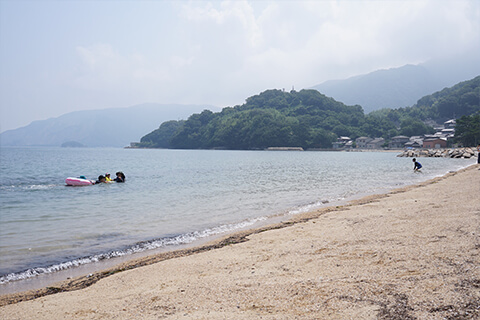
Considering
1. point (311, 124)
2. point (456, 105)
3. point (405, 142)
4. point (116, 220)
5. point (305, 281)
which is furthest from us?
point (311, 124)

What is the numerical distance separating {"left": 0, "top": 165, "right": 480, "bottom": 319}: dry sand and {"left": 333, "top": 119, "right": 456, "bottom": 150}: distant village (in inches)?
4514

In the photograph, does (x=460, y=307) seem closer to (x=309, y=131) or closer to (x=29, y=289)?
(x=29, y=289)

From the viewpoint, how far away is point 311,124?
537 feet

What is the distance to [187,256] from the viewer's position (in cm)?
770

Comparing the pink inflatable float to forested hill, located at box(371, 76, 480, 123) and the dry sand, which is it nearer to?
the dry sand

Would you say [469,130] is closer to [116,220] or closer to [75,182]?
[75,182]

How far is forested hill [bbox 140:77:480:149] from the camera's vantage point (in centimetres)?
14700

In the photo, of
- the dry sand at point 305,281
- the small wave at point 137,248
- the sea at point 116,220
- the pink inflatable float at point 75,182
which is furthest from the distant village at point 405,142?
the dry sand at point 305,281

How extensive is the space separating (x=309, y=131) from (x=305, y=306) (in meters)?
148

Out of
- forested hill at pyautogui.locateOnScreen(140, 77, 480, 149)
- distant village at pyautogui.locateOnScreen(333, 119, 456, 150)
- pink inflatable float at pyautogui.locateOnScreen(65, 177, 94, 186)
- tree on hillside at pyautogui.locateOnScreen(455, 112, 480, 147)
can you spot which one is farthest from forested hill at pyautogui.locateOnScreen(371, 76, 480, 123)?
pink inflatable float at pyautogui.locateOnScreen(65, 177, 94, 186)

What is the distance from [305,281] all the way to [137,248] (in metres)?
5.93

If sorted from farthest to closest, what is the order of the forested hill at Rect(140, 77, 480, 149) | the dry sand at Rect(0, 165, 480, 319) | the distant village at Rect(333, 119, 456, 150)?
1. the forested hill at Rect(140, 77, 480, 149)
2. the distant village at Rect(333, 119, 456, 150)
3. the dry sand at Rect(0, 165, 480, 319)

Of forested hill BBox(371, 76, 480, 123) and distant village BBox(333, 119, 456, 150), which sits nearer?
distant village BBox(333, 119, 456, 150)

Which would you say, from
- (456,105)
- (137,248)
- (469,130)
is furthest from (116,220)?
(456,105)
